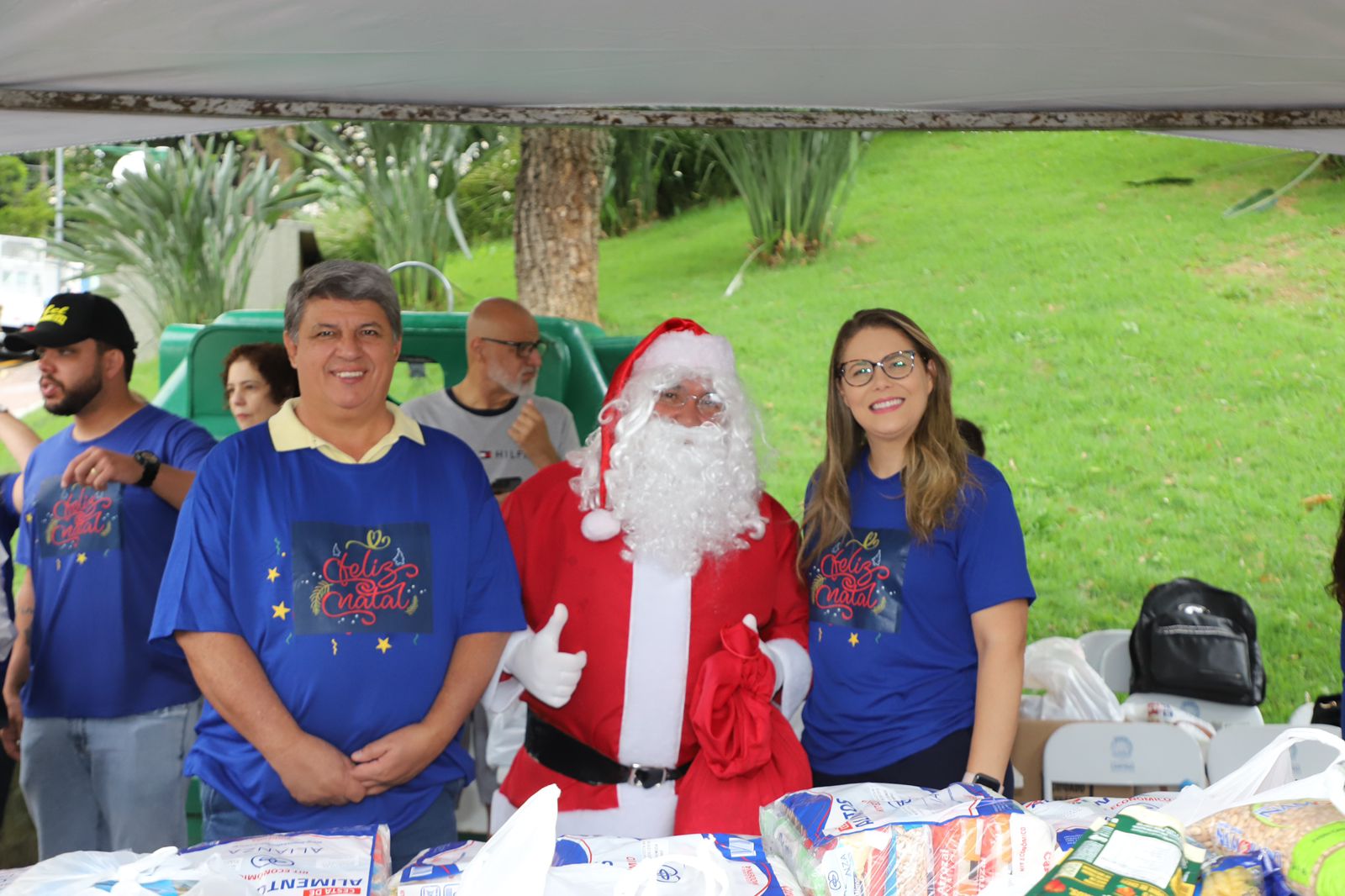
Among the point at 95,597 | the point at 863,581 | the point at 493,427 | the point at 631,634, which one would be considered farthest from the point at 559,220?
the point at 863,581

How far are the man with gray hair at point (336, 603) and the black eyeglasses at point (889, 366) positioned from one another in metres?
0.85

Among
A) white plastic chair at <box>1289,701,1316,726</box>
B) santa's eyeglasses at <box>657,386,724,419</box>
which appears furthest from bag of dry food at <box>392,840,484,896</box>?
white plastic chair at <box>1289,701,1316,726</box>

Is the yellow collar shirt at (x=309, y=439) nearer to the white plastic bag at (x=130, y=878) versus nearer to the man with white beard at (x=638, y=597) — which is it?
the man with white beard at (x=638, y=597)

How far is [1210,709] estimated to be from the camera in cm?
438

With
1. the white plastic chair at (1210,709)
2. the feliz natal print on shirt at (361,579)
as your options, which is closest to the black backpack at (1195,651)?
the white plastic chair at (1210,709)

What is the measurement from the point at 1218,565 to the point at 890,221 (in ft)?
22.8

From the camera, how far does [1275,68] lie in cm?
314

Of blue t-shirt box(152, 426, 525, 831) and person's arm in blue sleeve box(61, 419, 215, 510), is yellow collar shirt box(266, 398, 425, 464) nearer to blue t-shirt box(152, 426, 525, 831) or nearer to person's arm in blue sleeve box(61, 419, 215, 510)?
blue t-shirt box(152, 426, 525, 831)

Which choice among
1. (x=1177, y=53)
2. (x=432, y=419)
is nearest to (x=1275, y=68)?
(x=1177, y=53)

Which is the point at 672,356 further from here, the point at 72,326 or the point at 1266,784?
the point at 1266,784

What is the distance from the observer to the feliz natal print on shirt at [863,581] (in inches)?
104

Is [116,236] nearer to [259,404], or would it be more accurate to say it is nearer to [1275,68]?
[259,404]

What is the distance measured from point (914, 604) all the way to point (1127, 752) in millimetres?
1258

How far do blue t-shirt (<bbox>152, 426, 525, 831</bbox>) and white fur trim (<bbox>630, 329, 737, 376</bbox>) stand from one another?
27.5 inches
